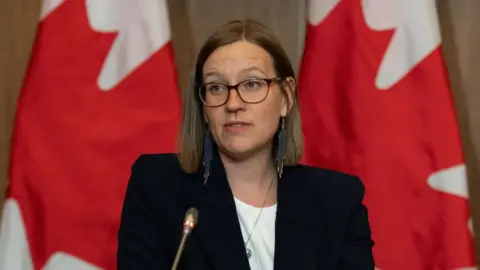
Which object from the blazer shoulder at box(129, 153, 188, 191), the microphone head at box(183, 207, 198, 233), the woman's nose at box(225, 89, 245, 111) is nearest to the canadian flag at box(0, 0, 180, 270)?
the blazer shoulder at box(129, 153, 188, 191)

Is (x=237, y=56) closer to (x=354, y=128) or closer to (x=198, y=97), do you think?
(x=198, y=97)

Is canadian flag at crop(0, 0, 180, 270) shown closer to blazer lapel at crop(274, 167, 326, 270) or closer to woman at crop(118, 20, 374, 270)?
woman at crop(118, 20, 374, 270)

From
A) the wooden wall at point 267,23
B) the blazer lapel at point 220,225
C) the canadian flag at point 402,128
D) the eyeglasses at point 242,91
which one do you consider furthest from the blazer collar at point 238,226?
the wooden wall at point 267,23

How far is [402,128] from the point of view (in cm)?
138

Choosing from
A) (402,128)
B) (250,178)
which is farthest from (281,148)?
(402,128)

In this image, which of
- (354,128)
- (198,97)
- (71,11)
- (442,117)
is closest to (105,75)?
(71,11)

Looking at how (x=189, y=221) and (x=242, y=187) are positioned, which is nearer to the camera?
(x=189, y=221)

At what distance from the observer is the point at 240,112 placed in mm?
1105

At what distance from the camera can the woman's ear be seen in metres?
1.18

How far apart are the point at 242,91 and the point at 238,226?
0.77 ft

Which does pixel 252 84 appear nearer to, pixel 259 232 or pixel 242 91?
pixel 242 91

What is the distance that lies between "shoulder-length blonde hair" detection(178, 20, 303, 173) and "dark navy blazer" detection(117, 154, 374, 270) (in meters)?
0.04

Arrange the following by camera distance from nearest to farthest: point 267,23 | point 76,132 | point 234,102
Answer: point 234,102 < point 76,132 < point 267,23

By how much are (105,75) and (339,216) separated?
0.56 meters
